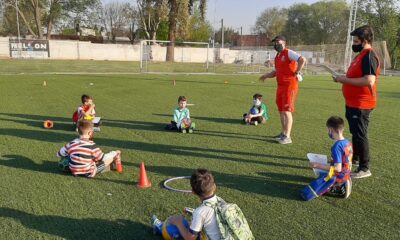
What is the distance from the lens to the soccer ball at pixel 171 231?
3.58 m

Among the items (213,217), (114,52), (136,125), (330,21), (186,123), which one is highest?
(330,21)

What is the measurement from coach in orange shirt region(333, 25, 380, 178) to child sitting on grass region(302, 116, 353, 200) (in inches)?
33.3

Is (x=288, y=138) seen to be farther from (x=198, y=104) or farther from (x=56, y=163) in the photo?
(x=198, y=104)

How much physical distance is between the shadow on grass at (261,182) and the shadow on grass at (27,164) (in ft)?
4.91

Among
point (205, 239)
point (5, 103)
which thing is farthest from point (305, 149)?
point (5, 103)

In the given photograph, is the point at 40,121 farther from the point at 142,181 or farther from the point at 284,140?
the point at 284,140

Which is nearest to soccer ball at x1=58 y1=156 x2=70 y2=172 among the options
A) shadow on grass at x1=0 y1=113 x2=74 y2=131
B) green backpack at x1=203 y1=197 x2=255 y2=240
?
green backpack at x1=203 y1=197 x2=255 y2=240

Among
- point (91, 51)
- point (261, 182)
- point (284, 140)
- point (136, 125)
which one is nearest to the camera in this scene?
point (261, 182)

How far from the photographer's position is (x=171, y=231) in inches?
142

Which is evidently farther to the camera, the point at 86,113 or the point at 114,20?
the point at 114,20

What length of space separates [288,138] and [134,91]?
33.2 ft

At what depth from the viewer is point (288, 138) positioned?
7.57 metres

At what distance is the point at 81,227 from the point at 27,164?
8.25 ft

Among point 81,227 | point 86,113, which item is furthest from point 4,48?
point 81,227
